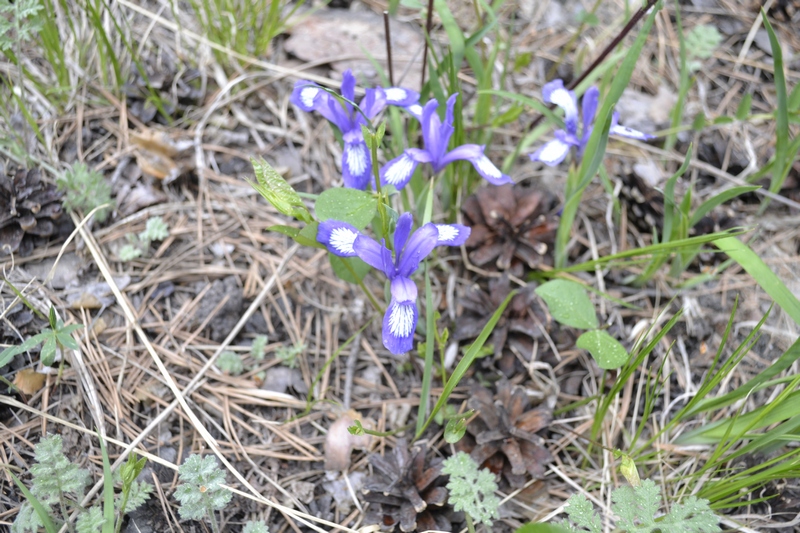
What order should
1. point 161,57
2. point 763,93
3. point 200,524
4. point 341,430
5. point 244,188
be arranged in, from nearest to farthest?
1. point 200,524
2. point 341,430
3. point 244,188
4. point 161,57
5. point 763,93

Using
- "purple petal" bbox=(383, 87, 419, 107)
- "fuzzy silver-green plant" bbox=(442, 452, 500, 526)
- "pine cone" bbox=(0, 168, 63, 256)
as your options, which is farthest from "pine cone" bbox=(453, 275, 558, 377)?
"pine cone" bbox=(0, 168, 63, 256)

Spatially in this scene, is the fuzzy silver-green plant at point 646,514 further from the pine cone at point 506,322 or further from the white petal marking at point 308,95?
the white petal marking at point 308,95

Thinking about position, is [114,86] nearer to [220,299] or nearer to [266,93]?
[266,93]

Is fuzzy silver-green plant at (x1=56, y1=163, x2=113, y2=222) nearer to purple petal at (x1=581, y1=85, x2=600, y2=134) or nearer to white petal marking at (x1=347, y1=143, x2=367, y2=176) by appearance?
white petal marking at (x1=347, y1=143, x2=367, y2=176)

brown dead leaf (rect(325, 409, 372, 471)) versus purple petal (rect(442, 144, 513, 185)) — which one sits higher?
purple petal (rect(442, 144, 513, 185))

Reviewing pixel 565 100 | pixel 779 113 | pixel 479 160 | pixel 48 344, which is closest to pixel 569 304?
pixel 479 160

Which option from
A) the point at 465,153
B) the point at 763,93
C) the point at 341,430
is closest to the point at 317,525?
the point at 341,430

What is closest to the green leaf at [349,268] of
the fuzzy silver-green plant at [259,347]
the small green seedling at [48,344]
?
the fuzzy silver-green plant at [259,347]
